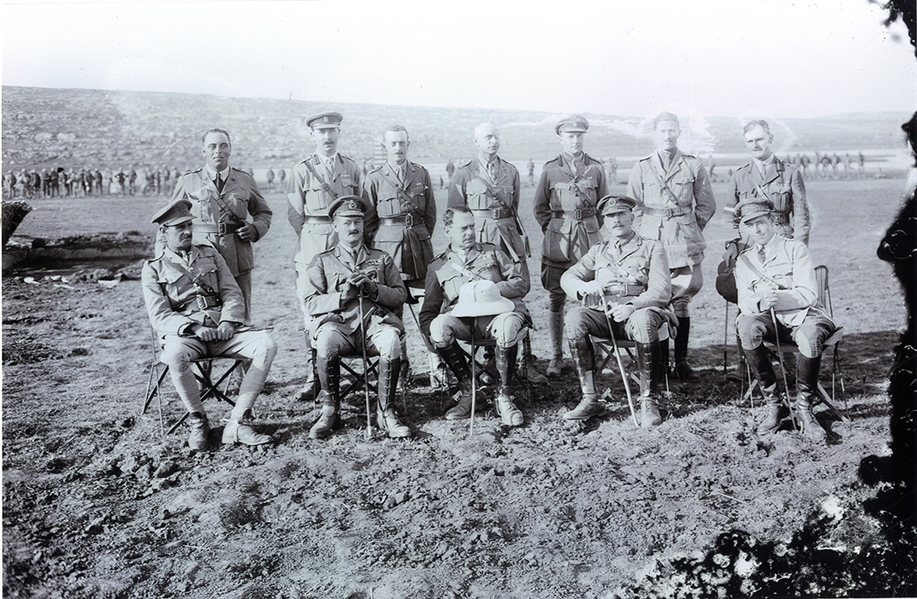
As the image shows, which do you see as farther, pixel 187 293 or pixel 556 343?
pixel 556 343

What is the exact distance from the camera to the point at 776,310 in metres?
4.86

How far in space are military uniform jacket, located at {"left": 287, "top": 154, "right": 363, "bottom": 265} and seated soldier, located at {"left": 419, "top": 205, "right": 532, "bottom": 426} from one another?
875 millimetres

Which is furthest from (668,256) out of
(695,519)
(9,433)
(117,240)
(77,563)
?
(117,240)

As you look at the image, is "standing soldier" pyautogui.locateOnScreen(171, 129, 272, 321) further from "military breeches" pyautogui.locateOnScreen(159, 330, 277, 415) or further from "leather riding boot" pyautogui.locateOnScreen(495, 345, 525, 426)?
"leather riding boot" pyautogui.locateOnScreen(495, 345, 525, 426)

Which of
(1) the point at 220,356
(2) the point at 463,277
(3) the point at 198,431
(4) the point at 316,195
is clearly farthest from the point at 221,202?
(2) the point at 463,277

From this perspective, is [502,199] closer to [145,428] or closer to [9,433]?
[145,428]

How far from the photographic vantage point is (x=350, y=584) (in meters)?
3.60

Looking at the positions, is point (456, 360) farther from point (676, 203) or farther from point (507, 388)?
point (676, 203)

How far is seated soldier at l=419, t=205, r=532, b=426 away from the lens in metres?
4.98

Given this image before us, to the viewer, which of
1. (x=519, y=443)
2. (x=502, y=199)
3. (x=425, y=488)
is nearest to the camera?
(x=425, y=488)

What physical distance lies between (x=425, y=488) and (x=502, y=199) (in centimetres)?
245

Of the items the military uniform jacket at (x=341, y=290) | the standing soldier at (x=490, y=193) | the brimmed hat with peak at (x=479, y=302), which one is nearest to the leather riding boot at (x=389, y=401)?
the military uniform jacket at (x=341, y=290)

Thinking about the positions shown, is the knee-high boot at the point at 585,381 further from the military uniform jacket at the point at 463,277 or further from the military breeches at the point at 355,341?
the military breeches at the point at 355,341

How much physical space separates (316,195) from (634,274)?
8.14 ft
